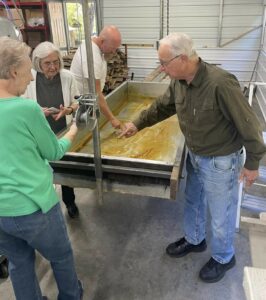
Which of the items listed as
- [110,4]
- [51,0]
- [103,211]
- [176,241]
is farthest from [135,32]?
[176,241]

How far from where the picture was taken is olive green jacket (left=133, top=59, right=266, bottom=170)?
1.51m

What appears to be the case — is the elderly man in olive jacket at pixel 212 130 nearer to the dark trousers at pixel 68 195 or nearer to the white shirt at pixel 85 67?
the white shirt at pixel 85 67

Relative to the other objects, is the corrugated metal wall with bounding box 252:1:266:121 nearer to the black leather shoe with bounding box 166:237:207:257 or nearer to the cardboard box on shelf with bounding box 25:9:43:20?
the black leather shoe with bounding box 166:237:207:257

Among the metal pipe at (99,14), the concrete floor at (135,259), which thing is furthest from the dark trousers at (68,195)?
the metal pipe at (99,14)

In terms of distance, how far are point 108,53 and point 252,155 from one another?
5.37ft

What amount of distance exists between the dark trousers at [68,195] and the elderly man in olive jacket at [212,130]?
32.9 inches

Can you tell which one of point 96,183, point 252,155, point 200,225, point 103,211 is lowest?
point 103,211

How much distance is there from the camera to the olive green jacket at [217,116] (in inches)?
59.3

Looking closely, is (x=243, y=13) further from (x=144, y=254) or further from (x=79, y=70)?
(x=144, y=254)

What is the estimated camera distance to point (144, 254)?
2.27 metres

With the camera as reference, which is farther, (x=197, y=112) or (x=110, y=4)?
(x=110, y=4)

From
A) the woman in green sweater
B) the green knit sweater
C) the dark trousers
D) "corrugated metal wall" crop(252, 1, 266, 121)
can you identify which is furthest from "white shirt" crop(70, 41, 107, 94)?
"corrugated metal wall" crop(252, 1, 266, 121)

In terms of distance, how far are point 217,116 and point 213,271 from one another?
1.10 m

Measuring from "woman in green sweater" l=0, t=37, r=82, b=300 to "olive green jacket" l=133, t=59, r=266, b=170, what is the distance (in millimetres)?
664
